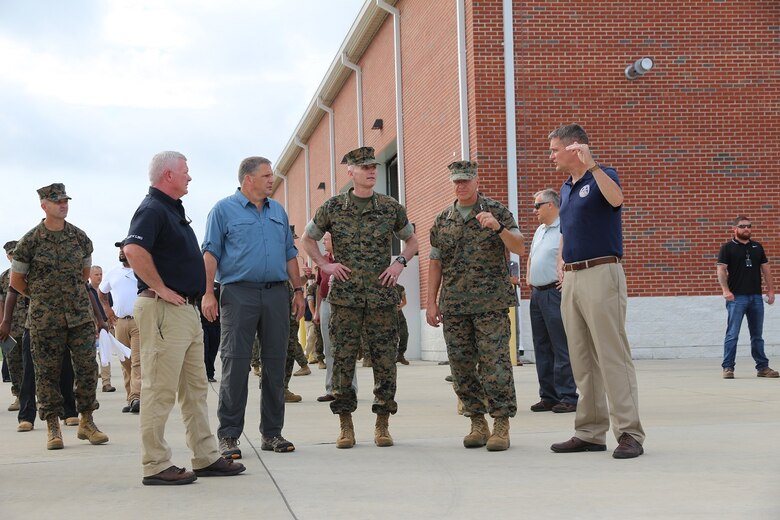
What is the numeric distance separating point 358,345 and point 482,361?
913mm

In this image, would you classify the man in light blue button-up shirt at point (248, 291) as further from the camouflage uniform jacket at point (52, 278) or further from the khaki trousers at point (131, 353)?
the khaki trousers at point (131, 353)

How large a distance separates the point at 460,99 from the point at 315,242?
1102 cm

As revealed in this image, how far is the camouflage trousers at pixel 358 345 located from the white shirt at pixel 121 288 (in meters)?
4.86

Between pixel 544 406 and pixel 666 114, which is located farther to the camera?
pixel 666 114

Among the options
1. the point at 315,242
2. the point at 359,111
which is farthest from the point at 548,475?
the point at 359,111

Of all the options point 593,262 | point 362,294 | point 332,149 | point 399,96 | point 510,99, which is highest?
point 332,149

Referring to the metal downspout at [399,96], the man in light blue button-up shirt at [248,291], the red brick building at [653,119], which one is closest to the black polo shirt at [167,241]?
the man in light blue button-up shirt at [248,291]

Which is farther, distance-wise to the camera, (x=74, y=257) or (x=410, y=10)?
(x=410, y=10)

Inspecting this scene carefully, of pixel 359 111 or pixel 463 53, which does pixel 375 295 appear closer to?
pixel 463 53

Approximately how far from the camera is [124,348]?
11672mm

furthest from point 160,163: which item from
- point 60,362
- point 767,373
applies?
point 767,373

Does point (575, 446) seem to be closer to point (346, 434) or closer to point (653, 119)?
point (346, 434)

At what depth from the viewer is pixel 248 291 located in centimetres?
700

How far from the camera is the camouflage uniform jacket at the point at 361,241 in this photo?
7.27m
